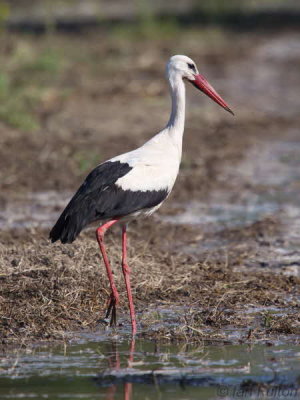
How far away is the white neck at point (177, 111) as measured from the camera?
805 cm

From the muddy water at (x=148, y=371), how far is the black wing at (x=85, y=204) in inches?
33.8

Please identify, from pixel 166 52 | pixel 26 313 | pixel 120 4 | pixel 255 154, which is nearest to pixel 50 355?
pixel 26 313

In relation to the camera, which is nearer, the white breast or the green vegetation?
the white breast

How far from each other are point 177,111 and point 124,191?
0.97 metres

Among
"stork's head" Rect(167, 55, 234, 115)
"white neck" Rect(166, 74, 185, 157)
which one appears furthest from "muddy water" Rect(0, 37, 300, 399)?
"stork's head" Rect(167, 55, 234, 115)

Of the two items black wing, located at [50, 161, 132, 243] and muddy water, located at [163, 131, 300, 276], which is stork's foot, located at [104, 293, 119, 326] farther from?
muddy water, located at [163, 131, 300, 276]

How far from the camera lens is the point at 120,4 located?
34.0m

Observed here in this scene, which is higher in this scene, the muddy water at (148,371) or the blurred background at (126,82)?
the blurred background at (126,82)

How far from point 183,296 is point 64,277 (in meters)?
0.92

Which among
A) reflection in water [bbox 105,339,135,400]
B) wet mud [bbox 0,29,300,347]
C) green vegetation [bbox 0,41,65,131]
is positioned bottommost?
reflection in water [bbox 105,339,135,400]

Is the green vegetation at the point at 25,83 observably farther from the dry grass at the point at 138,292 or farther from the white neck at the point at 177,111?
the white neck at the point at 177,111

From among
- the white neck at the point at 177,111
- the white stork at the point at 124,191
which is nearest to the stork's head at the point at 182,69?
the white neck at the point at 177,111

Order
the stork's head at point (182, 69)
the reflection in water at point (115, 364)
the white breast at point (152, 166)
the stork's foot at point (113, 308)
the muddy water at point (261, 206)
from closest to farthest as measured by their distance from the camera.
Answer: the reflection in water at point (115, 364), the stork's foot at point (113, 308), the white breast at point (152, 166), the stork's head at point (182, 69), the muddy water at point (261, 206)

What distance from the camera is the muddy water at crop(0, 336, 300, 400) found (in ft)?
18.8
